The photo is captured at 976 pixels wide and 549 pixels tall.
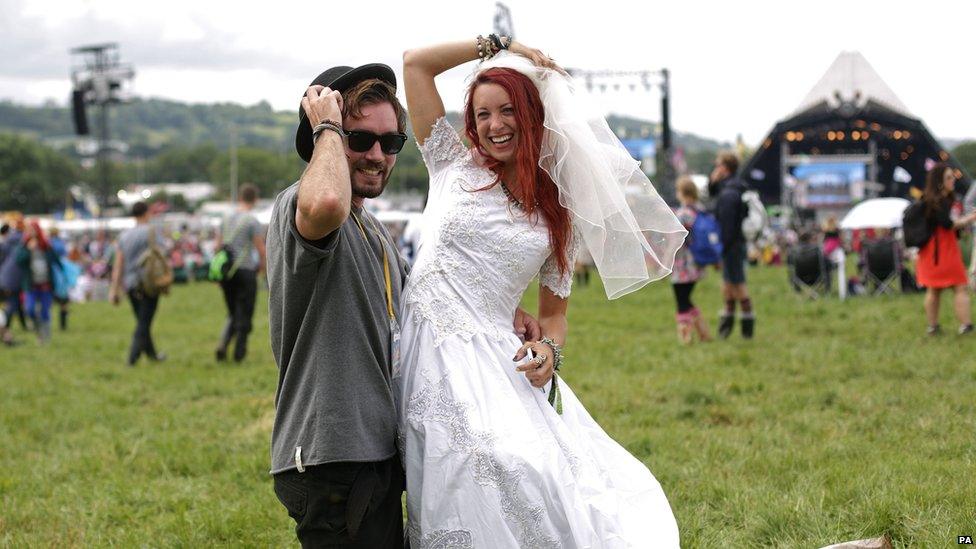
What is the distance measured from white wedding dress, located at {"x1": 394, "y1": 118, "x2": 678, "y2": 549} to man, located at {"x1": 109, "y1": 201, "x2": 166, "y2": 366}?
28.2 ft

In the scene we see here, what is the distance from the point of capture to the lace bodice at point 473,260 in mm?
2787

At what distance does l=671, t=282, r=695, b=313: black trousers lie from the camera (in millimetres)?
10023

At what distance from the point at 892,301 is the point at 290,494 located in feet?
42.8

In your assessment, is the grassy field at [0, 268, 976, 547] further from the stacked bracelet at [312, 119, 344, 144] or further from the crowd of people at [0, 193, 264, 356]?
the stacked bracelet at [312, 119, 344, 144]

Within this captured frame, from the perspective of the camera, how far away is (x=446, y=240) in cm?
285

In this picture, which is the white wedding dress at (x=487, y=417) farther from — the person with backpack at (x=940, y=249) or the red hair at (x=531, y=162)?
the person with backpack at (x=940, y=249)

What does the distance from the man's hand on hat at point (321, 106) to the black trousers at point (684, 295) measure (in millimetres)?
7942

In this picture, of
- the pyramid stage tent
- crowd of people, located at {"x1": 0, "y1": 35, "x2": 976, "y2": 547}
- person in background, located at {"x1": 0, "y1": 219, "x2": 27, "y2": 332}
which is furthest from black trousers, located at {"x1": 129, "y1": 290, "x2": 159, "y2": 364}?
the pyramid stage tent

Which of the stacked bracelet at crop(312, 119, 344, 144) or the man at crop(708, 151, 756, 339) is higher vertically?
the stacked bracelet at crop(312, 119, 344, 144)

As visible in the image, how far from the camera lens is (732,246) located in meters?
10.2

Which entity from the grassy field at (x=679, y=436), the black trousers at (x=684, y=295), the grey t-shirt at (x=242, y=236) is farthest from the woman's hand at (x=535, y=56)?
the grey t-shirt at (x=242, y=236)

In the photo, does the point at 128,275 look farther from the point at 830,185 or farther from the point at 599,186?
the point at 830,185

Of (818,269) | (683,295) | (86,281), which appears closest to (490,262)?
(683,295)

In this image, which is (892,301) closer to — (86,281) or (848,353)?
(848,353)
